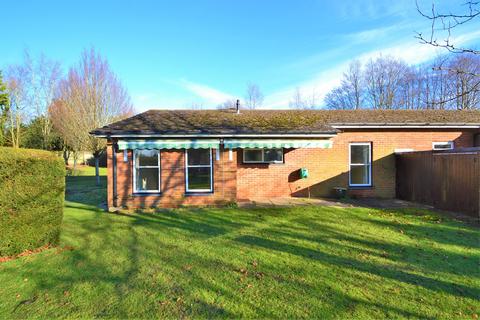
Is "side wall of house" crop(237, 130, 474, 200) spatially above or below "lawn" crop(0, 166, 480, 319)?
above

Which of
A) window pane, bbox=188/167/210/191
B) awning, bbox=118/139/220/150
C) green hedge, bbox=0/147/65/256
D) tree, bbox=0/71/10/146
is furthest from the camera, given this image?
tree, bbox=0/71/10/146

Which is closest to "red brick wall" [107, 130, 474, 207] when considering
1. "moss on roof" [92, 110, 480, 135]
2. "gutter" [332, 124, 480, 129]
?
"gutter" [332, 124, 480, 129]

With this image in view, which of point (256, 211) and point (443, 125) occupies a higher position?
point (443, 125)

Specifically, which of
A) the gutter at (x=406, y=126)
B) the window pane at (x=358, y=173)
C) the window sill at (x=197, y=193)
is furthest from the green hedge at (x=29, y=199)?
the window pane at (x=358, y=173)

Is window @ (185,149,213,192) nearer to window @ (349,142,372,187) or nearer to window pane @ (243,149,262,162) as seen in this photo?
window pane @ (243,149,262,162)

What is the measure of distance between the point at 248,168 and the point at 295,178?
2.81m

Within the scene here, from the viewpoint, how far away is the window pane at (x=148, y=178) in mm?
13859

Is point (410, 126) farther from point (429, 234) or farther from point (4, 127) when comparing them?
point (4, 127)

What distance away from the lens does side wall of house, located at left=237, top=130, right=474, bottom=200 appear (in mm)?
16344

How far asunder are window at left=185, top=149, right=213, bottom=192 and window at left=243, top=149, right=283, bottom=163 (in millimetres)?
3032

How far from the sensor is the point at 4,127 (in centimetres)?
3584

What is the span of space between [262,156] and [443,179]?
878 centimetres

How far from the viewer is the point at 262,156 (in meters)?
16.5

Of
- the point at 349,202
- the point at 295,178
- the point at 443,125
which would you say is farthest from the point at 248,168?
the point at 443,125
